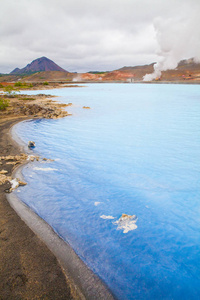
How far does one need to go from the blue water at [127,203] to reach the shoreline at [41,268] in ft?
0.91

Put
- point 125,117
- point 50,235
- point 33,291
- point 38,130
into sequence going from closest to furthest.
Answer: point 33,291, point 50,235, point 38,130, point 125,117

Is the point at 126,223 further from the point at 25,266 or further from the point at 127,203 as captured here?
the point at 25,266

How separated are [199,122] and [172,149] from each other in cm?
900

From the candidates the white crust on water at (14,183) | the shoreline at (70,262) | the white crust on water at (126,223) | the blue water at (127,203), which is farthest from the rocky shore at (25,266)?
the white crust on water at (126,223)

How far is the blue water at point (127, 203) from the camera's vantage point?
386cm

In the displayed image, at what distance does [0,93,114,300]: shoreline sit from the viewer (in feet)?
9.98

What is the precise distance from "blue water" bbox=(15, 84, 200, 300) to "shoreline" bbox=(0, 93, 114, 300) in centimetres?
28

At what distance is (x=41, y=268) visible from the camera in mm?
3393

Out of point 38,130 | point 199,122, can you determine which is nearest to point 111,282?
point 38,130

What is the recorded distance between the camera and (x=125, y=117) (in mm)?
20469

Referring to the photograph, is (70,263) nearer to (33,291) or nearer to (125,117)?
(33,291)

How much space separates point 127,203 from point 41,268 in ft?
11.5

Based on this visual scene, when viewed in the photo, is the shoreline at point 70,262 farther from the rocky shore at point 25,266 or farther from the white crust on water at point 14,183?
the white crust on water at point 14,183

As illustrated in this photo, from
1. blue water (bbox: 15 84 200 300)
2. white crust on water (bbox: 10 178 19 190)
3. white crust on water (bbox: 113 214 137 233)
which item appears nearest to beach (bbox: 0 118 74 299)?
blue water (bbox: 15 84 200 300)
